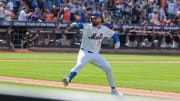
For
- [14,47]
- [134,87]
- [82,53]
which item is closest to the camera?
[82,53]

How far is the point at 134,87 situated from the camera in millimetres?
8969

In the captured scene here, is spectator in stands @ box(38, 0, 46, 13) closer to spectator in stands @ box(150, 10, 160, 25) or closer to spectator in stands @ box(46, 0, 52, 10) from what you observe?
spectator in stands @ box(46, 0, 52, 10)

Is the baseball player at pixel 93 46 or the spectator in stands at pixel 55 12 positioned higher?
the spectator in stands at pixel 55 12

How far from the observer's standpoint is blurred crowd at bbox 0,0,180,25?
22.8m

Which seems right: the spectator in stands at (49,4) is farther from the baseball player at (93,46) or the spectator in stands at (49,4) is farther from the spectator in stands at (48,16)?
the baseball player at (93,46)

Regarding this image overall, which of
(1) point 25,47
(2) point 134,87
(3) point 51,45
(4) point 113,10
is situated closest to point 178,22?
(4) point 113,10

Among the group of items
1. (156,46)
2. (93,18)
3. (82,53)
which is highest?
(93,18)

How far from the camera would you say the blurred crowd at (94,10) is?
897 inches

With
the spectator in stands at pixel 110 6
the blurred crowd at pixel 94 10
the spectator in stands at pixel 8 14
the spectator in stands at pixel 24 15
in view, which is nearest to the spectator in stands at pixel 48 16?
the blurred crowd at pixel 94 10

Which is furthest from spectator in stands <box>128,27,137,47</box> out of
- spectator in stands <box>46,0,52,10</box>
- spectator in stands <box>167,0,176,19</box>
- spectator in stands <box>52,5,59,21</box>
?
spectator in stands <box>46,0,52,10</box>

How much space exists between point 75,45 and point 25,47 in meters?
3.27

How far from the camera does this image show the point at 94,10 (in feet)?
77.5

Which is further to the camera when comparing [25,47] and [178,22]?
[178,22]

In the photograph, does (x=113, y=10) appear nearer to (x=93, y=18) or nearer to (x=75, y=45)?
(x=75, y=45)
